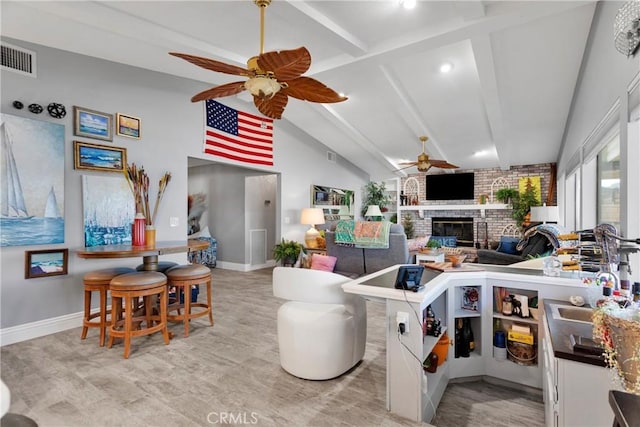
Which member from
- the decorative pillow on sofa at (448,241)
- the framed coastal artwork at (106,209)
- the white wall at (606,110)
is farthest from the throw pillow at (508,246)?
the framed coastal artwork at (106,209)

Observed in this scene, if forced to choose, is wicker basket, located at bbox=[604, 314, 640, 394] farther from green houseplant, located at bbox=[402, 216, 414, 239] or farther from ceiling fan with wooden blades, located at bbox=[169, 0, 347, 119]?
green houseplant, located at bbox=[402, 216, 414, 239]

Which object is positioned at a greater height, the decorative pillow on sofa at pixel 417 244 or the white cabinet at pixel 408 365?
the decorative pillow on sofa at pixel 417 244

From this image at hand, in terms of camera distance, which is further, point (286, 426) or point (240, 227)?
point (240, 227)

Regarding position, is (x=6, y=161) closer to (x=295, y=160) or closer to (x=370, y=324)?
(x=370, y=324)

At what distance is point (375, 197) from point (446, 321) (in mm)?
7484

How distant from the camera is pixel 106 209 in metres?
3.68

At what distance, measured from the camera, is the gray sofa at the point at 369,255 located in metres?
4.38

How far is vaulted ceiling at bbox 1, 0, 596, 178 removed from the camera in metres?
2.94

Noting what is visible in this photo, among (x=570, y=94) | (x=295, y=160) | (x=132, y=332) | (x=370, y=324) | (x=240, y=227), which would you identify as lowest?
(x=370, y=324)

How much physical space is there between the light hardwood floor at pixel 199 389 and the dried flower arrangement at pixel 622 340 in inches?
45.9

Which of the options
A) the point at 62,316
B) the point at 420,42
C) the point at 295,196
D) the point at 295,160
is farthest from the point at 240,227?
the point at 420,42

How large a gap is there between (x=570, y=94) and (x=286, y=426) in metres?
5.76

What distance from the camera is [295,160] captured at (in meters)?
7.07

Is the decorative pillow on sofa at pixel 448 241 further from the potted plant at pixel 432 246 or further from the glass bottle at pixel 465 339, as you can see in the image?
the glass bottle at pixel 465 339
